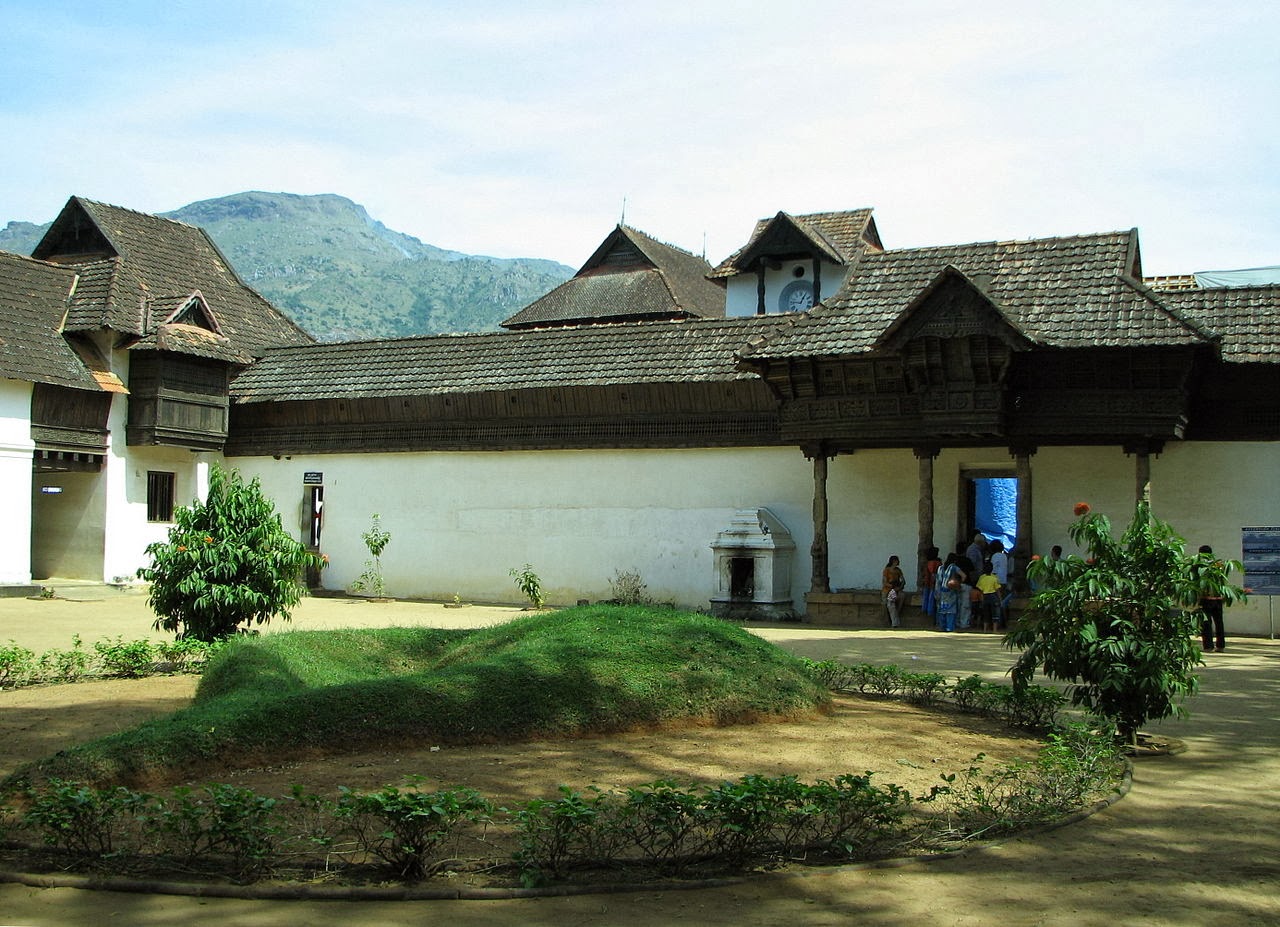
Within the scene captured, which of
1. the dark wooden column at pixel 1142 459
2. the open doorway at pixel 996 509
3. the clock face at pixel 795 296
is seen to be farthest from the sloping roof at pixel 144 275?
the dark wooden column at pixel 1142 459

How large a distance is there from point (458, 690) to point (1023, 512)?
39.4 ft

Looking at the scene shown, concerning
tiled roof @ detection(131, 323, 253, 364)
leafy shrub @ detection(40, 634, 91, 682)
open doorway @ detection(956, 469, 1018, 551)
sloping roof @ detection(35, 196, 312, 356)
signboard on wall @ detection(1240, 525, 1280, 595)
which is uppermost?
sloping roof @ detection(35, 196, 312, 356)

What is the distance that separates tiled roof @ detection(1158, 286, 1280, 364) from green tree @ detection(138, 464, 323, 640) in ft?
40.7

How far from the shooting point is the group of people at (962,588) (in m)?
17.3

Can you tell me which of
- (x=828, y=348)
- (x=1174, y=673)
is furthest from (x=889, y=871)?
(x=828, y=348)

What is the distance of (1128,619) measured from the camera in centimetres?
795

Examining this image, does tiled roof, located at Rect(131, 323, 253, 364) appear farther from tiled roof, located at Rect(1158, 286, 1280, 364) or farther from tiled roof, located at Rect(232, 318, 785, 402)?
tiled roof, located at Rect(1158, 286, 1280, 364)

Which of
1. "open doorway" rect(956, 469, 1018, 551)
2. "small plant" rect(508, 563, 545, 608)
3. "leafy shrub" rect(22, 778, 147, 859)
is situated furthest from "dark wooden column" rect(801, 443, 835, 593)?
"leafy shrub" rect(22, 778, 147, 859)

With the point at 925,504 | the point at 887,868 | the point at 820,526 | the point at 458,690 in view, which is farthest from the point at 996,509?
the point at 887,868

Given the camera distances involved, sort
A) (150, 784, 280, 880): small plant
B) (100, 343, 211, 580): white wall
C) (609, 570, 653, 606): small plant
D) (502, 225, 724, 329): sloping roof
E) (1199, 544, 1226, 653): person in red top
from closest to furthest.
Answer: (150, 784, 280, 880): small plant
(1199, 544, 1226, 653): person in red top
(609, 570, 653, 606): small plant
(100, 343, 211, 580): white wall
(502, 225, 724, 329): sloping roof

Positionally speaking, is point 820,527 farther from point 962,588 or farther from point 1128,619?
point 1128,619

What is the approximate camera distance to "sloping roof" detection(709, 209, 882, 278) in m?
31.3

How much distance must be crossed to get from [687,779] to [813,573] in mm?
12691

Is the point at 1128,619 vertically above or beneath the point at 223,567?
beneath
